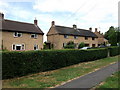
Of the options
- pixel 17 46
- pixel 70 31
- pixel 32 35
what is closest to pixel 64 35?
pixel 70 31

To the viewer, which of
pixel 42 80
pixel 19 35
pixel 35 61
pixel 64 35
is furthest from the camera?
pixel 64 35

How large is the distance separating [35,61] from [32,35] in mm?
25098

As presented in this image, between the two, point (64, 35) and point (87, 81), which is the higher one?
point (64, 35)

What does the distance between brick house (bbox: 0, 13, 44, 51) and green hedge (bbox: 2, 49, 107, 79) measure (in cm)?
1792

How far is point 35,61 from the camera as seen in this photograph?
457 inches

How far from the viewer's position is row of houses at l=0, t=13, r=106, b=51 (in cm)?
3139

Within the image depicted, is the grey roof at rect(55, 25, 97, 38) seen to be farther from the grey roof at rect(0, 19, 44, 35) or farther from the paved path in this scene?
the paved path

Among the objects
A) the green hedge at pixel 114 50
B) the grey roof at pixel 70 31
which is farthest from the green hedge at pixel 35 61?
the grey roof at pixel 70 31

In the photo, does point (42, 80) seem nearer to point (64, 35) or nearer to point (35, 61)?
point (35, 61)

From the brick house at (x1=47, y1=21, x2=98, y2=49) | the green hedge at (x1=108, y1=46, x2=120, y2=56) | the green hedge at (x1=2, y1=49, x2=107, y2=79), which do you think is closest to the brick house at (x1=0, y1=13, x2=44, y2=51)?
the brick house at (x1=47, y1=21, x2=98, y2=49)

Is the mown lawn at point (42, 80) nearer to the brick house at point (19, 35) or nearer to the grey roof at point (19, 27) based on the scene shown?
the brick house at point (19, 35)

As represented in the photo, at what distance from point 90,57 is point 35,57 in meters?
10.3

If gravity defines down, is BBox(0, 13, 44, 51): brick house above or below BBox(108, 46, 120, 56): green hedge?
above

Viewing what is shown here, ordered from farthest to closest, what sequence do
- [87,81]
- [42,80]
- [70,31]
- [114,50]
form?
[70,31] → [114,50] → [42,80] → [87,81]
